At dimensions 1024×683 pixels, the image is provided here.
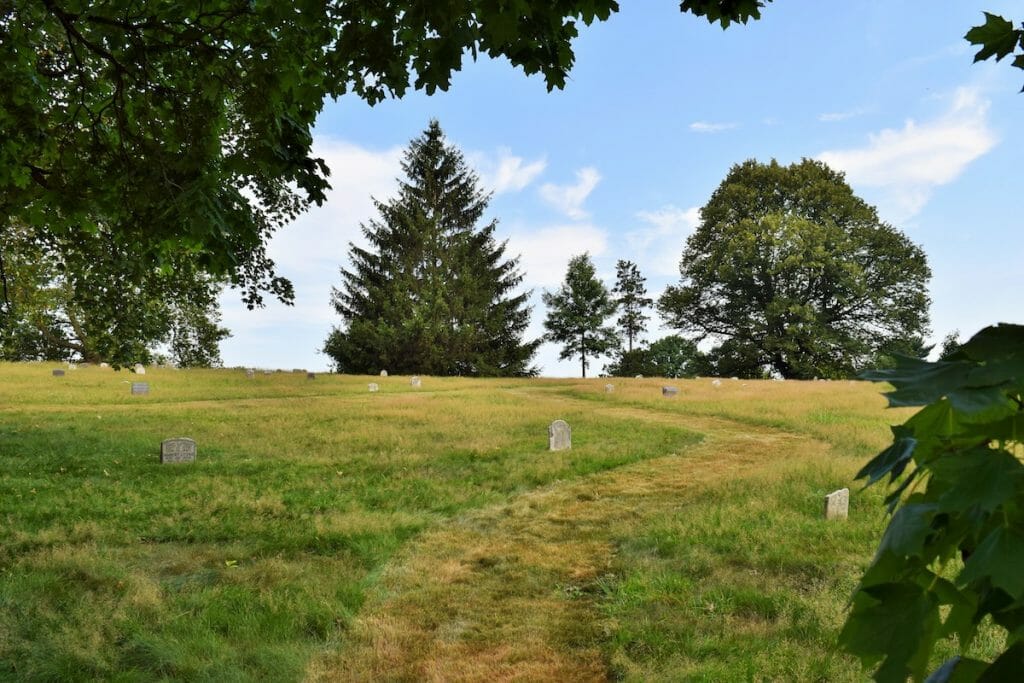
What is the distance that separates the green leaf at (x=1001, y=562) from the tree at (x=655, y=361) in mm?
59519

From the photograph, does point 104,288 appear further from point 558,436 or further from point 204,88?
point 558,436

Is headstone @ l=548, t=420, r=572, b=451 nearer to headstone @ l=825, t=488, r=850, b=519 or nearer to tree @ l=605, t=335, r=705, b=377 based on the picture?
headstone @ l=825, t=488, r=850, b=519

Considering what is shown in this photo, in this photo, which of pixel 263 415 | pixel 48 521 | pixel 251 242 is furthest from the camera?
pixel 263 415

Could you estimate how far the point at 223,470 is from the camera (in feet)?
42.6

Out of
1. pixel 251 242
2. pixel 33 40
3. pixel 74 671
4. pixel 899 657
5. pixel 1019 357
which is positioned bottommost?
pixel 74 671

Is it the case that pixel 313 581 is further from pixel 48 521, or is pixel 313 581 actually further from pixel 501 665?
pixel 48 521

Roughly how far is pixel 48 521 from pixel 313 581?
5563mm

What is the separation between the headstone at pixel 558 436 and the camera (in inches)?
578

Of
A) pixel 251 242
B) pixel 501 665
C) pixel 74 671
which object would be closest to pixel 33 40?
pixel 251 242

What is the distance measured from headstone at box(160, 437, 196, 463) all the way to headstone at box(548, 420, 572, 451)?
28.8 ft

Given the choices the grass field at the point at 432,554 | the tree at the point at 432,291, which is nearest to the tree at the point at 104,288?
the grass field at the point at 432,554

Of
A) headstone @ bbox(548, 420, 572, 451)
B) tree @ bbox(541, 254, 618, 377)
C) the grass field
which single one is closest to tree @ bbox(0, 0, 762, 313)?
the grass field

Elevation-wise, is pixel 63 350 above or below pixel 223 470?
above

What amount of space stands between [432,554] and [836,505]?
19.8ft
